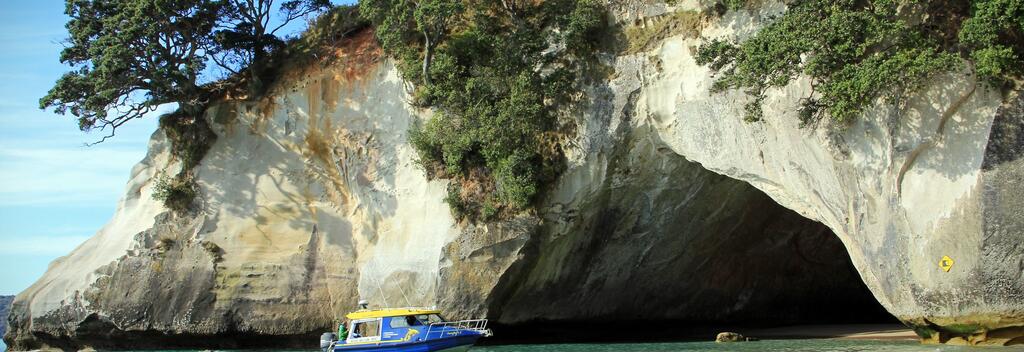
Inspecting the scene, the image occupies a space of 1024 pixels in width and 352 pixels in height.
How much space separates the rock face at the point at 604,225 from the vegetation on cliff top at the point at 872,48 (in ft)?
→ 1.95

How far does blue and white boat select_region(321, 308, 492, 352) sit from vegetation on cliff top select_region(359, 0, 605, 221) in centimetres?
396

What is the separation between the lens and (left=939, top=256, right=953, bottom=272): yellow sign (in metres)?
17.5

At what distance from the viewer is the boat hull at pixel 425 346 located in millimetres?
20656

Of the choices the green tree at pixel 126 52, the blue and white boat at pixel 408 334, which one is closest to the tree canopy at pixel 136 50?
the green tree at pixel 126 52

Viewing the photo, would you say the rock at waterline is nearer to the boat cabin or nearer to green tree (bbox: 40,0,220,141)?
the boat cabin

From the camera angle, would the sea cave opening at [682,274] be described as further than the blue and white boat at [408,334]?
Yes

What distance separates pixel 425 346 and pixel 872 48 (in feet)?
36.1

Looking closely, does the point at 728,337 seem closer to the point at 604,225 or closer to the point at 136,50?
the point at 604,225

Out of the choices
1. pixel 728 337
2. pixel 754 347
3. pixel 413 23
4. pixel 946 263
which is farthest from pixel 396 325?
pixel 946 263

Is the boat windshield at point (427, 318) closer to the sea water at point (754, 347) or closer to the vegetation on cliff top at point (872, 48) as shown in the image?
the sea water at point (754, 347)

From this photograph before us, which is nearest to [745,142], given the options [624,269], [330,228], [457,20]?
[624,269]

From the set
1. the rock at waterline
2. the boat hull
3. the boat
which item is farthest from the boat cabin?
the rock at waterline

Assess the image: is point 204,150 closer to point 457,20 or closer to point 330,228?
point 330,228

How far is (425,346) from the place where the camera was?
20656 mm
